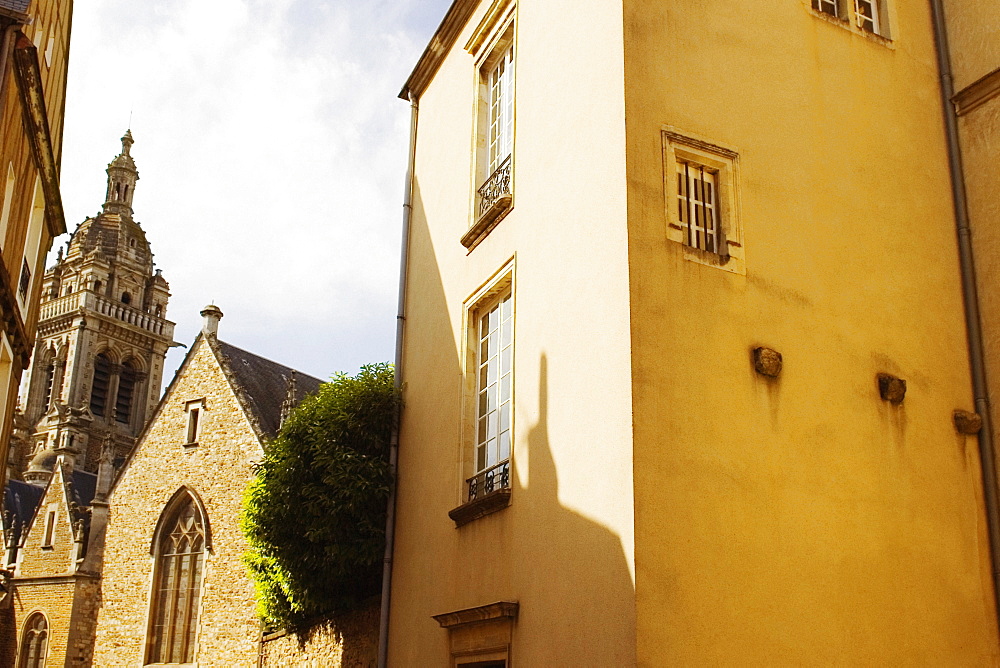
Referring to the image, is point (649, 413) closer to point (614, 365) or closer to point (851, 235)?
point (614, 365)

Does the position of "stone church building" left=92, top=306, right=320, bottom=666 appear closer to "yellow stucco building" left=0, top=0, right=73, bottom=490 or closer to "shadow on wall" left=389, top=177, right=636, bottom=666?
"yellow stucco building" left=0, top=0, right=73, bottom=490

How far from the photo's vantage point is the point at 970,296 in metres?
9.34

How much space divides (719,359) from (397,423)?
17.6 feet

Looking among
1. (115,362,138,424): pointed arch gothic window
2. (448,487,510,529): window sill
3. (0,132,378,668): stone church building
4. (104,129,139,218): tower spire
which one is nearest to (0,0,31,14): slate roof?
(448,487,510,529): window sill

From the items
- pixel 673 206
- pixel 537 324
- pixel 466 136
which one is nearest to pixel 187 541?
pixel 466 136

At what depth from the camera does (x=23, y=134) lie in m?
12.8

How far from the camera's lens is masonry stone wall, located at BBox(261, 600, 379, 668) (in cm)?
1222

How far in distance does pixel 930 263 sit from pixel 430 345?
5.29 metres

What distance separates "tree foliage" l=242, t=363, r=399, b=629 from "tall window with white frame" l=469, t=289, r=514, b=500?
84.6 inches

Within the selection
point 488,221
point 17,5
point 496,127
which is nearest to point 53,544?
point 17,5

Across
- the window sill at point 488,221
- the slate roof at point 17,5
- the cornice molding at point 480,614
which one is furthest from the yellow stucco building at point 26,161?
the cornice molding at point 480,614

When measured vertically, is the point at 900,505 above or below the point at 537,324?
below

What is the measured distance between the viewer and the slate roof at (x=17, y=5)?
1098 centimetres

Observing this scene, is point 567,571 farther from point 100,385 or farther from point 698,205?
point 100,385
